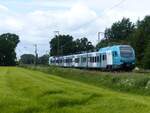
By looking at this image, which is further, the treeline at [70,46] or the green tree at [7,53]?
the treeline at [70,46]

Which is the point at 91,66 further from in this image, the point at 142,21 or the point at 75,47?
the point at 75,47

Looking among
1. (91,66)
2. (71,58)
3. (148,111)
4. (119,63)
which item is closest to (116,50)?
(119,63)

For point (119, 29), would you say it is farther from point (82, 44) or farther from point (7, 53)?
point (7, 53)

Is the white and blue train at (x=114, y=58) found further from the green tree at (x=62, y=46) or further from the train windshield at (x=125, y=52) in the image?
the green tree at (x=62, y=46)

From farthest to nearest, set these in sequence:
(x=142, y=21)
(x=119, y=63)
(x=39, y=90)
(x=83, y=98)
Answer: (x=142, y=21) → (x=119, y=63) → (x=39, y=90) → (x=83, y=98)

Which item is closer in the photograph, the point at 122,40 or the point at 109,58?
the point at 109,58

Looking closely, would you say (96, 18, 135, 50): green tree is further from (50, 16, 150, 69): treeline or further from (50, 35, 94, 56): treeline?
(50, 35, 94, 56): treeline

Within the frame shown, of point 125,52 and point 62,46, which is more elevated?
point 62,46

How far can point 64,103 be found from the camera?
58.0 feet

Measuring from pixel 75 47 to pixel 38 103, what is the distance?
471 feet

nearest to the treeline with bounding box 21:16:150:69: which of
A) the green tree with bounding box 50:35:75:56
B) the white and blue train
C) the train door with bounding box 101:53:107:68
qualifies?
the green tree with bounding box 50:35:75:56

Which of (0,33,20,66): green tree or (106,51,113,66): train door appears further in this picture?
(0,33,20,66): green tree

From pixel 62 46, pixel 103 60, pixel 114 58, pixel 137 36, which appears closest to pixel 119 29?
pixel 62 46

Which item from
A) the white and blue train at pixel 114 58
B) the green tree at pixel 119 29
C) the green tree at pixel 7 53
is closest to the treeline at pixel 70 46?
the green tree at pixel 7 53
